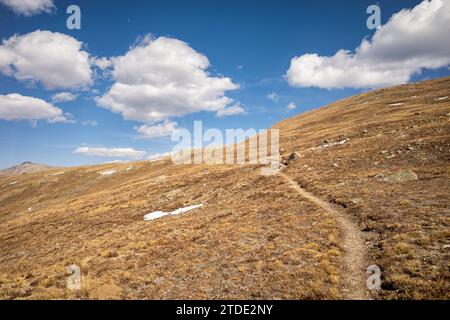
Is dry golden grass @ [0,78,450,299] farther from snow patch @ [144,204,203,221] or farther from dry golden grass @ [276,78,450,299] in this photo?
snow patch @ [144,204,203,221]

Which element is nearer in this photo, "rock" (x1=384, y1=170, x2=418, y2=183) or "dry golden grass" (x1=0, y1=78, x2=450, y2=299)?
"dry golden grass" (x1=0, y1=78, x2=450, y2=299)

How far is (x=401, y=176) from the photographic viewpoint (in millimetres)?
28625

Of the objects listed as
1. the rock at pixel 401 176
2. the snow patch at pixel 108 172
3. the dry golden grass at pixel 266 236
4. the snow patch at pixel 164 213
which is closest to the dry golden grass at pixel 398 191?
the dry golden grass at pixel 266 236

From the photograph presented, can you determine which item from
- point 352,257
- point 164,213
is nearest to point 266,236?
point 352,257

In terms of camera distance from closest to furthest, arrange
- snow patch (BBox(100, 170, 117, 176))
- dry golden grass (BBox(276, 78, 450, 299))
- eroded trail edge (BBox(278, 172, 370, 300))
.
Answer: eroded trail edge (BBox(278, 172, 370, 300)) < dry golden grass (BBox(276, 78, 450, 299)) < snow patch (BBox(100, 170, 117, 176))

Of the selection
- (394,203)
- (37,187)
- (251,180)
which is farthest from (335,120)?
(37,187)

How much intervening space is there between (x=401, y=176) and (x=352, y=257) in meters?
16.5

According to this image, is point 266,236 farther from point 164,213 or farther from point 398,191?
point 164,213

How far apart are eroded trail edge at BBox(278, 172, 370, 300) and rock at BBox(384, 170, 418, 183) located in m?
8.11

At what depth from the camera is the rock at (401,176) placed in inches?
1099

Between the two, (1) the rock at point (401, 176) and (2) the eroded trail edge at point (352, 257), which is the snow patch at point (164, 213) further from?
(1) the rock at point (401, 176)

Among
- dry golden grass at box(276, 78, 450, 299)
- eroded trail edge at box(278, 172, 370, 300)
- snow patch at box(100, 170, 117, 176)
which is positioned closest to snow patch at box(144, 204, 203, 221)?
dry golden grass at box(276, 78, 450, 299)

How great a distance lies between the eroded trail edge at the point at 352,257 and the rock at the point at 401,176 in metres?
A: 8.11

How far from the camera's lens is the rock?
27916mm
